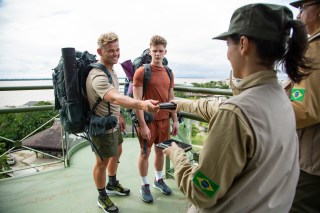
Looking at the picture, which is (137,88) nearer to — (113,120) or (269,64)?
(113,120)

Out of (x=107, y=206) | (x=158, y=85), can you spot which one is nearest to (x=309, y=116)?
(x=158, y=85)

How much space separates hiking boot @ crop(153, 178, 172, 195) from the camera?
2.86m

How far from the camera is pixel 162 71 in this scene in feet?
9.07

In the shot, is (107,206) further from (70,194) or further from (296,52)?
(296,52)

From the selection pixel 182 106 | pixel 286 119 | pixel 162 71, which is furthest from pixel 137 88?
pixel 286 119

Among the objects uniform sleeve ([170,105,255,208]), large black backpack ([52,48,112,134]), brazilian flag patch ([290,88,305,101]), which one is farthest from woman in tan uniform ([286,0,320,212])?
large black backpack ([52,48,112,134])

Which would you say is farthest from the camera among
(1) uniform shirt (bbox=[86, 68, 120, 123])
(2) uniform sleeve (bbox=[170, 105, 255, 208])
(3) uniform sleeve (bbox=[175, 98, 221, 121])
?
(1) uniform shirt (bbox=[86, 68, 120, 123])

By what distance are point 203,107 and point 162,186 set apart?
1.61 metres

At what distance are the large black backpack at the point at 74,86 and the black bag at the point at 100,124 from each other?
0.12 metres

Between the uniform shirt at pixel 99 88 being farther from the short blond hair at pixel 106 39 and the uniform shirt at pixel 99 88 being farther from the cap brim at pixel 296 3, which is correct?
the cap brim at pixel 296 3

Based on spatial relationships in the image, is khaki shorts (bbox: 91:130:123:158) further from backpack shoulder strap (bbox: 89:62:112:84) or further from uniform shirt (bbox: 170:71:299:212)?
uniform shirt (bbox: 170:71:299:212)

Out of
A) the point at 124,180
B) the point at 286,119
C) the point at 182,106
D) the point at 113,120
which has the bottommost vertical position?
the point at 124,180

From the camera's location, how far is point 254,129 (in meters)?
0.84

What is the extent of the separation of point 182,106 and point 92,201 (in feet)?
5.79
